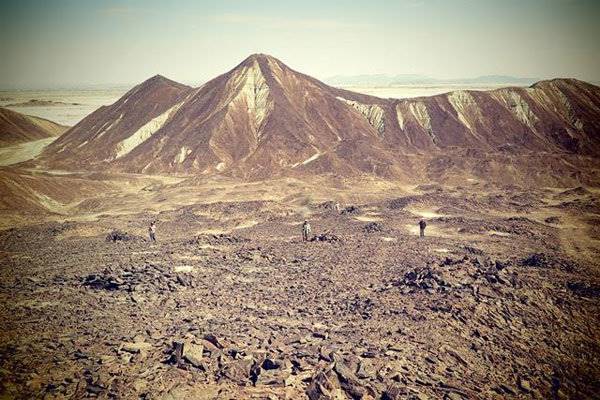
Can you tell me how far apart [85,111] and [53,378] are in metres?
125

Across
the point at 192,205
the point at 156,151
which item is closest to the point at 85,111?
the point at 156,151

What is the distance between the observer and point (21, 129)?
226 ft

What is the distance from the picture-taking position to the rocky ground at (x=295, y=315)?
9.16m

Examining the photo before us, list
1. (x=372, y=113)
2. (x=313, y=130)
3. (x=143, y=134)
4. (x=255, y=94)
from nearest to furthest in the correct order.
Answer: (x=313, y=130)
(x=143, y=134)
(x=255, y=94)
(x=372, y=113)

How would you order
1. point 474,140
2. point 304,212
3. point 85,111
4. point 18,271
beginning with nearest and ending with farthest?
point 18,271
point 304,212
point 474,140
point 85,111

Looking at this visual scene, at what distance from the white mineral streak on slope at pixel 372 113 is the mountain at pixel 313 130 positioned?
0.13m

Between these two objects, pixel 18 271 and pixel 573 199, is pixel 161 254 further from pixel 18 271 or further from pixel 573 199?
pixel 573 199

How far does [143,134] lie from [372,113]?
2863 centimetres

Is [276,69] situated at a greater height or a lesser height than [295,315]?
greater

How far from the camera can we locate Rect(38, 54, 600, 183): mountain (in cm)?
4291

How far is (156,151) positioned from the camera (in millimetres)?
46375

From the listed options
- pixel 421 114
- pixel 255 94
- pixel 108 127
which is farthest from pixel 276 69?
pixel 108 127

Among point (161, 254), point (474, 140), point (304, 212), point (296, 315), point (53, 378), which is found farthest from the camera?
point (474, 140)

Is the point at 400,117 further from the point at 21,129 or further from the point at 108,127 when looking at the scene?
the point at 21,129
